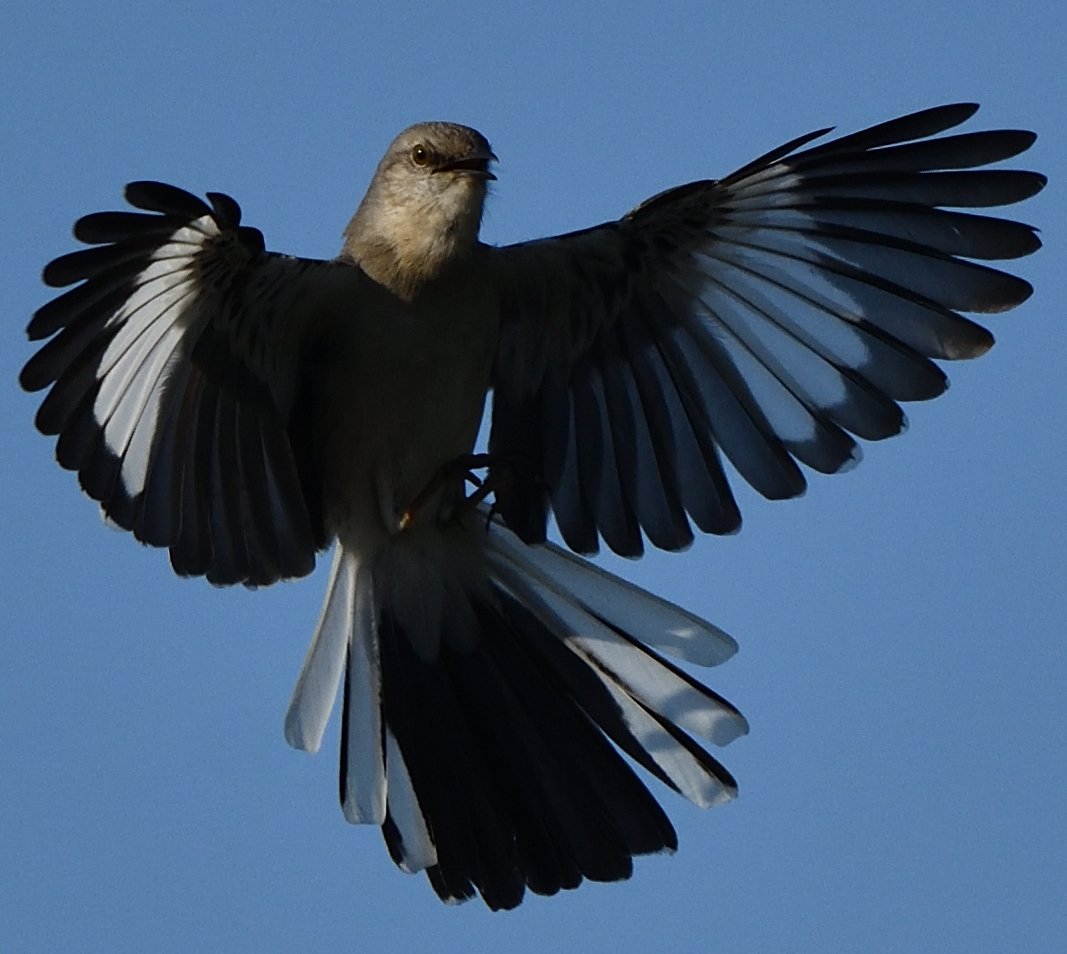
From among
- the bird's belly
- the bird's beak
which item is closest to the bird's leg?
the bird's belly

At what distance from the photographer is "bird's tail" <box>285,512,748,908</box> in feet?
18.6

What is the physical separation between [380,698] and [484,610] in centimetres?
46

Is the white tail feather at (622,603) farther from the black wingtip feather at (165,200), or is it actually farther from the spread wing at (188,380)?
the black wingtip feather at (165,200)

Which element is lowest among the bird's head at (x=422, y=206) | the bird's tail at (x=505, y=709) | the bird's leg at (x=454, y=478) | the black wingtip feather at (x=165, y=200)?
the bird's tail at (x=505, y=709)

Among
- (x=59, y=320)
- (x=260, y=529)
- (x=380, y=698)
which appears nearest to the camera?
(x=59, y=320)

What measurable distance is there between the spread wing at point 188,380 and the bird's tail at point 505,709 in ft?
1.59

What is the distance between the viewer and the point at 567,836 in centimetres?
568

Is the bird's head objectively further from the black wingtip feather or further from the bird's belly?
the black wingtip feather

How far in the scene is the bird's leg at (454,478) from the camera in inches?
215

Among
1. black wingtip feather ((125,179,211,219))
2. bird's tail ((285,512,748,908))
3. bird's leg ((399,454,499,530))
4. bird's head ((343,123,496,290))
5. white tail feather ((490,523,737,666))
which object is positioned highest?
bird's head ((343,123,496,290))

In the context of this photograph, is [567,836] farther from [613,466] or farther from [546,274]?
[546,274]

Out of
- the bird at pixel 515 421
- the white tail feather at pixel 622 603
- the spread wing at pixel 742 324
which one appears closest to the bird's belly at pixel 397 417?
the bird at pixel 515 421

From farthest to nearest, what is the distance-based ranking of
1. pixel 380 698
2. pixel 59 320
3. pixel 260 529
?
1. pixel 380 698
2. pixel 260 529
3. pixel 59 320

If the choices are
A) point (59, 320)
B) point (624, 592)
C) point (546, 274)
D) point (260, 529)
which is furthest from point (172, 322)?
point (624, 592)
